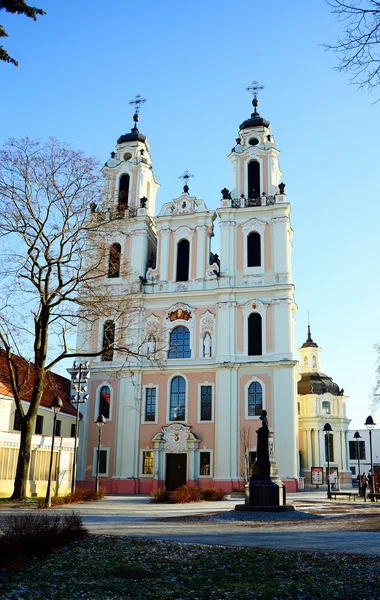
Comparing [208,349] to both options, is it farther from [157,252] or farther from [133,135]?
[133,135]

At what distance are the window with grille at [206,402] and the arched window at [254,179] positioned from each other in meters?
15.4

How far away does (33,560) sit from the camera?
29.2ft

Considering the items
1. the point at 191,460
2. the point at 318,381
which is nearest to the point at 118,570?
the point at 191,460

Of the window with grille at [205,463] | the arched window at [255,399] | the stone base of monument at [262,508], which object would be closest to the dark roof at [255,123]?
the arched window at [255,399]

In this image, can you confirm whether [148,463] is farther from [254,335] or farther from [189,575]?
[189,575]

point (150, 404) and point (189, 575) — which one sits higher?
point (150, 404)

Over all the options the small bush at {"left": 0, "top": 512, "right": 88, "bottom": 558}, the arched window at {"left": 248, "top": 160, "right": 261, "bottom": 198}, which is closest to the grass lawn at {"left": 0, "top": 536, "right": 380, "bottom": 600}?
the small bush at {"left": 0, "top": 512, "right": 88, "bottom": 558}

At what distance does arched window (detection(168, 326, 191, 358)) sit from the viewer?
44375mm

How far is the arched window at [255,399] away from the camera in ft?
137

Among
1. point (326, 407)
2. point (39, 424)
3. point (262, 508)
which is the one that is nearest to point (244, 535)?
point (262, 508)

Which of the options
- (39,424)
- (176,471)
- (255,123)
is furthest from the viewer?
(255,123)

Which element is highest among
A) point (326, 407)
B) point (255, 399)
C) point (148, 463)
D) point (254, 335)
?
point (254, 335)

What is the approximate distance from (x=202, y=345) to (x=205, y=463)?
27.2 ft

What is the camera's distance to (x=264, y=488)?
20531 mm
